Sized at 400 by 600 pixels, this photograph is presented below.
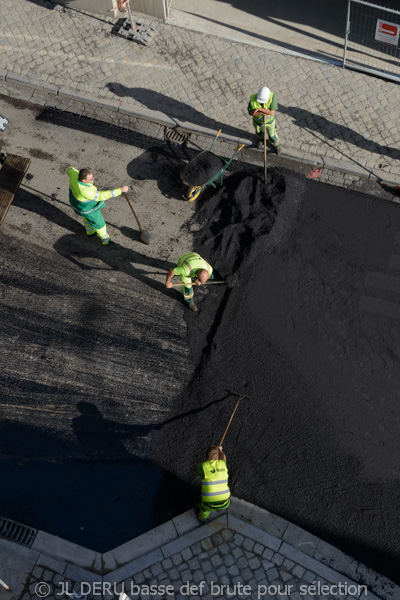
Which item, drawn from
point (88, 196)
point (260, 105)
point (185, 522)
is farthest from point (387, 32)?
point (185, 522)

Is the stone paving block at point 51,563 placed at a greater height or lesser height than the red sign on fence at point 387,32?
lesser

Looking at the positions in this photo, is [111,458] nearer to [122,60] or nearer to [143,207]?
[143,207]

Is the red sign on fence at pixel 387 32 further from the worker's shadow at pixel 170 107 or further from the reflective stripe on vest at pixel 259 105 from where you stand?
the worker's shadow at pixel 170 107

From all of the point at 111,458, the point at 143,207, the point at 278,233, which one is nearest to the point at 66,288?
the point at 143,207

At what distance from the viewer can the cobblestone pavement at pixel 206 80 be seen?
984 cm

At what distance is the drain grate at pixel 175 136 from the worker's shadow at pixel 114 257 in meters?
2.46

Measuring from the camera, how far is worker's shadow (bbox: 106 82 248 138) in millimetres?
9938

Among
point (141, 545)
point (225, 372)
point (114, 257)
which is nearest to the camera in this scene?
point (141, 545)

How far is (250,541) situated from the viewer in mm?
7602

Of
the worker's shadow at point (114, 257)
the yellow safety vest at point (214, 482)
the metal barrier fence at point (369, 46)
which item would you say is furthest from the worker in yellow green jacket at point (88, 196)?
the metal barrier fence at point (369, 46)

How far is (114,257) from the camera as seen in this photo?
9109 mm

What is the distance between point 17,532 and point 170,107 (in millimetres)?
8153

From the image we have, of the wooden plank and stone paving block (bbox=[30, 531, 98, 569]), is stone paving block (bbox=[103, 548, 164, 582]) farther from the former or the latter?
the wooden plank

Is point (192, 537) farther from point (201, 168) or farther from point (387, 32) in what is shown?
point (387, 32)
